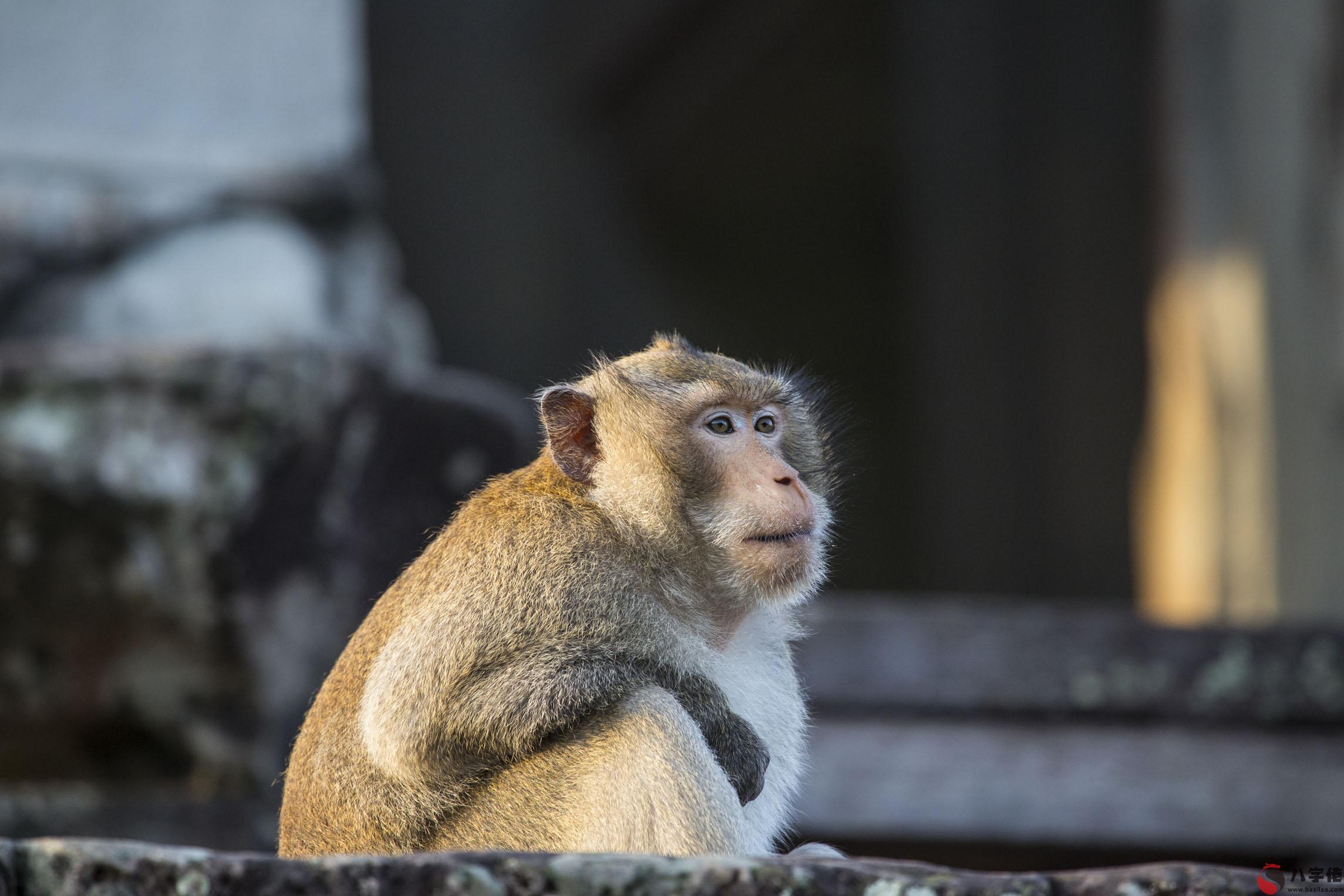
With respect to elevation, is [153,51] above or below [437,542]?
above

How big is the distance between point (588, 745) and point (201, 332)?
2.92 meters

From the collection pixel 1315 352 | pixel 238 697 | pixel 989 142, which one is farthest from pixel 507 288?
pixel 238 697

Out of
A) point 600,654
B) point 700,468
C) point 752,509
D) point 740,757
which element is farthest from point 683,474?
point 740,757

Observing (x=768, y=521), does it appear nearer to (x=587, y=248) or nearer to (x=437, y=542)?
(x=437, y=542)

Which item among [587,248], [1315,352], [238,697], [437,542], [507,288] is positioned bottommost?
[238,697]

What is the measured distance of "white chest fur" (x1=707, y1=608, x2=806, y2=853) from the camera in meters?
3.02

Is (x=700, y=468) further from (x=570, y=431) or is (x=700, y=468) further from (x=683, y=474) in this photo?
(x=570, y=431)

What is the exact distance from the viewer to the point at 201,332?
5.14 meters

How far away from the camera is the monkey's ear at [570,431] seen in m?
3.14

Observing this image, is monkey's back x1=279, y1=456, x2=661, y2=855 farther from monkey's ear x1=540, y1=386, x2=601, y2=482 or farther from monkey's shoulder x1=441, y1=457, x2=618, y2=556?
monkey's ear x1=540, y1=386, x2=601, y2=482

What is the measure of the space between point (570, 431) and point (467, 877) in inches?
52.0

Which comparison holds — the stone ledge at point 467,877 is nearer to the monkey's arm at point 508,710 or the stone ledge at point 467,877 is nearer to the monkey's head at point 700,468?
the monkey's arm at point 508,710

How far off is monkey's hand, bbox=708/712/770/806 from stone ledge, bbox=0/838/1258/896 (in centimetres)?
72

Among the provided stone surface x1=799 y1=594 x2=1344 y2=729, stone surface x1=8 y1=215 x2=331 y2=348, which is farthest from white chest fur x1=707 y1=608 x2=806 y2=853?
→ stone surface x1=8 y1=215 x2=331 y2=348
